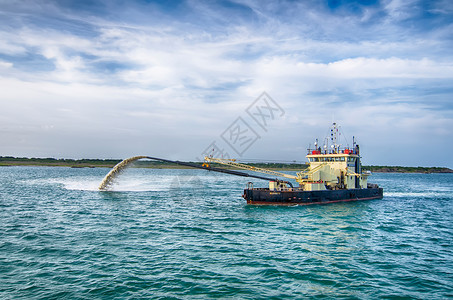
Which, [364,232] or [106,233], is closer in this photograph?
[106,233]

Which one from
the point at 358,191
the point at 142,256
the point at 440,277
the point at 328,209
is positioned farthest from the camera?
the point at 358,191

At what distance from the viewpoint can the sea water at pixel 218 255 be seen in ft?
48.6

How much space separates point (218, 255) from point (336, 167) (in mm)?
36531

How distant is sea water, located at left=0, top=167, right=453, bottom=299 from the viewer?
14798mm

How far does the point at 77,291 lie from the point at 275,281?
9284 millimetres

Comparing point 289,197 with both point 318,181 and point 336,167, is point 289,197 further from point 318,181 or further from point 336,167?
point 336,167

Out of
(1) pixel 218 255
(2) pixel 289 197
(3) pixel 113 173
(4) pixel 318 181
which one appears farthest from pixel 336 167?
(3) pixel 113 173

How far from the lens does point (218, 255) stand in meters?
19.8

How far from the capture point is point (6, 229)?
26141mm

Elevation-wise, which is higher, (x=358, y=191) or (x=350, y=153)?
(x=350, y=153)

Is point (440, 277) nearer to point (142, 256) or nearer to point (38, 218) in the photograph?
point (142, 256)

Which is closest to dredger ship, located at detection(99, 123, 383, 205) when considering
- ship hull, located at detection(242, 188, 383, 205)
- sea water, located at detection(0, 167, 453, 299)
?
ship hull, located at detection(242, 188, 383, 205)

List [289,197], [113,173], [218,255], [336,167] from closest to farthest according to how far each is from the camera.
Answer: [218,255]
[289,197]
[336,167]
[113,173]

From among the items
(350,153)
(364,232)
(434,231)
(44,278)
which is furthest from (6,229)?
(350,153)
